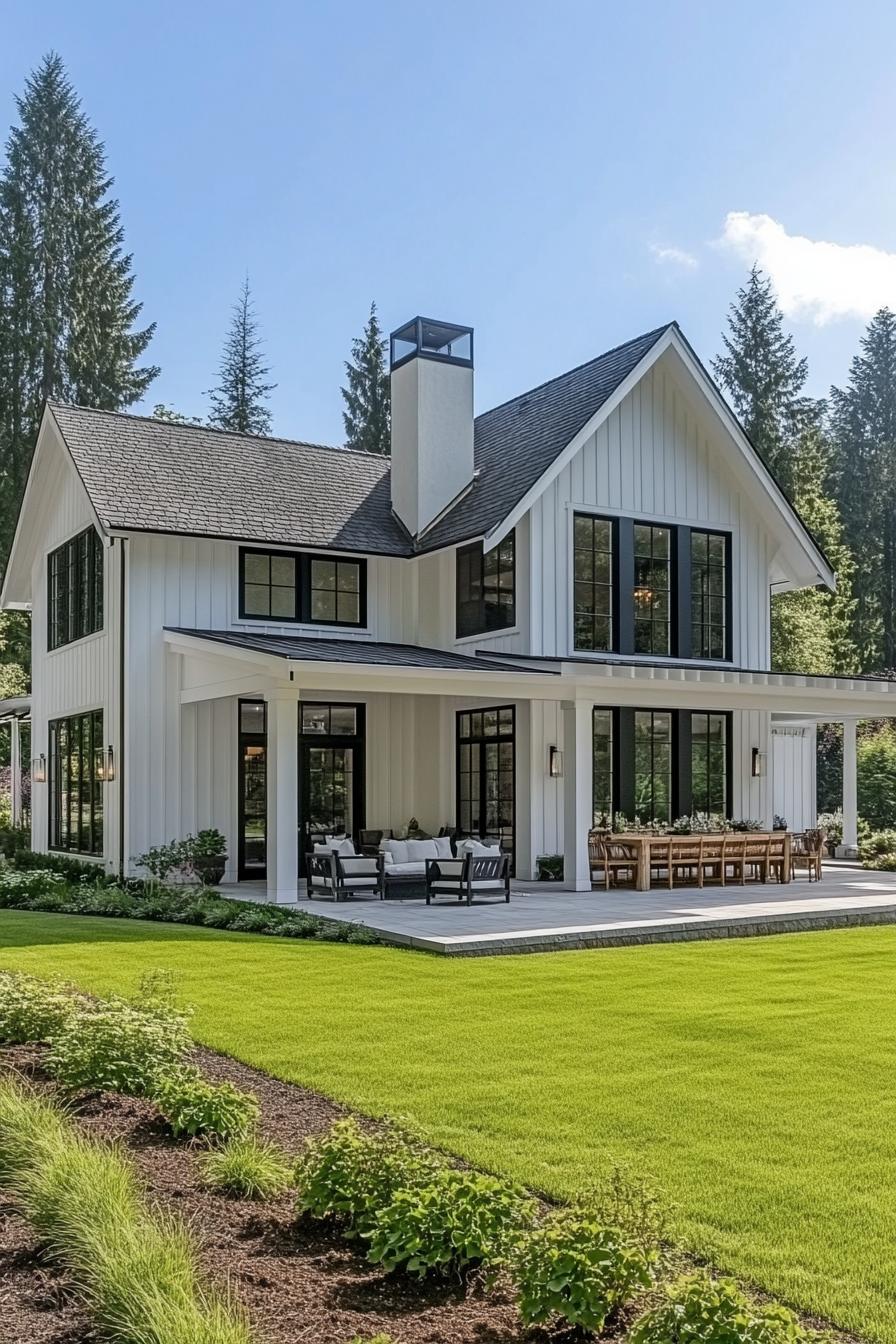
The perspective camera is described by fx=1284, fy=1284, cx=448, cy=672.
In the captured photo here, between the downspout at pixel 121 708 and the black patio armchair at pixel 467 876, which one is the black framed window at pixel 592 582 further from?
the downspout at pixel 121 708

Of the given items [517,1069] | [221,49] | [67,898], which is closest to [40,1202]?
[517,1069]

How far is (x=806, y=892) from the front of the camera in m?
16.1

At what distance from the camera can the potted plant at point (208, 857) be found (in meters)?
17.1

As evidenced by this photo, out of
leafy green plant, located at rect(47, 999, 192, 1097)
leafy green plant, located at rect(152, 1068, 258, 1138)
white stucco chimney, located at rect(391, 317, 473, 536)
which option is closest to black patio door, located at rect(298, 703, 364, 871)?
white stucco chimney, located at rect(391, 317, 473, 536)

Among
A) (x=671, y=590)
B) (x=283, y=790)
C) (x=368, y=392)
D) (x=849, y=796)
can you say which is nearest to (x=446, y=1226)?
(x=283, y=790)

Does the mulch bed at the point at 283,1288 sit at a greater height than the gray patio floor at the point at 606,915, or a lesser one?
greater

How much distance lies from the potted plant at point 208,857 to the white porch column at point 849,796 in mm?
10226

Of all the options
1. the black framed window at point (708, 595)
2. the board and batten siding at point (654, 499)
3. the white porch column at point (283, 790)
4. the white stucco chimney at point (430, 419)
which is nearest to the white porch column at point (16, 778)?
the white stucco chimney at point (430, 419)

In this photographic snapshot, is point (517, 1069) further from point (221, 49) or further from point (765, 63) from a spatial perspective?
point (221, 49)

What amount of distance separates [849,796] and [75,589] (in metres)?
13.2

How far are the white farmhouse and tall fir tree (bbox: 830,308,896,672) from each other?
27336 mm

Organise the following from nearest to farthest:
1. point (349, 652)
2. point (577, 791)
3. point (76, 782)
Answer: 1. point (577, 791)
2. point (349, 652)
3. point (76, 782)

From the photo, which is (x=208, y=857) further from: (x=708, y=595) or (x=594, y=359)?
(x=594, y=359)

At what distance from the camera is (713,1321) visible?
3338 millimetres
